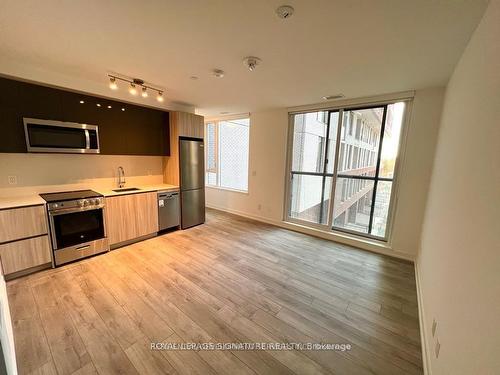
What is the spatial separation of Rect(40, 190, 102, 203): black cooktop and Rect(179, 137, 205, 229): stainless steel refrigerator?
1.50 m

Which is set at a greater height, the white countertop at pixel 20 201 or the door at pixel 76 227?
the white countertop at pixel 20 201

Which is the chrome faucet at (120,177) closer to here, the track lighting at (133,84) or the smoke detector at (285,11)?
the track lighting at (133,84)

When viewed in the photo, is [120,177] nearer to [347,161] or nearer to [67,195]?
[67,195]

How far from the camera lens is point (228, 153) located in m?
5.66

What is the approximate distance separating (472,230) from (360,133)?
118 inches

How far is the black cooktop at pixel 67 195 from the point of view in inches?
105

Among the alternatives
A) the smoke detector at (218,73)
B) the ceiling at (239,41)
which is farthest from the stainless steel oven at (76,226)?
the smoke detector at (218,73)

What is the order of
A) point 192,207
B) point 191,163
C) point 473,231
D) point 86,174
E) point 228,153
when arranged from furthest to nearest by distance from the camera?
1. point 228,153
2. point 192,207
3. point 191,163
4. point 86,174
5. point 473,231

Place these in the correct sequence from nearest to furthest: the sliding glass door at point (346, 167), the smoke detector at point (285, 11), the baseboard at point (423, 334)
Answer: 1. the smoke detector at point (285, 11)
2. the baseboard at point (423, 334)
3. the sliding glass door at point (346, 167)

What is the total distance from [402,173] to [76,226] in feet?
16.3

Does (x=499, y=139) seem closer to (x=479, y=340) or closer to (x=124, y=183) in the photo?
(x=479, y=340)

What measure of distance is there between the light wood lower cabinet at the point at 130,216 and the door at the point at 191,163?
0.71 meters

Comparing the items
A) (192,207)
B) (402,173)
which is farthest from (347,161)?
(192,207)

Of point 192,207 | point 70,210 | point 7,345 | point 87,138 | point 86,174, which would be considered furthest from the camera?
point 192,207
